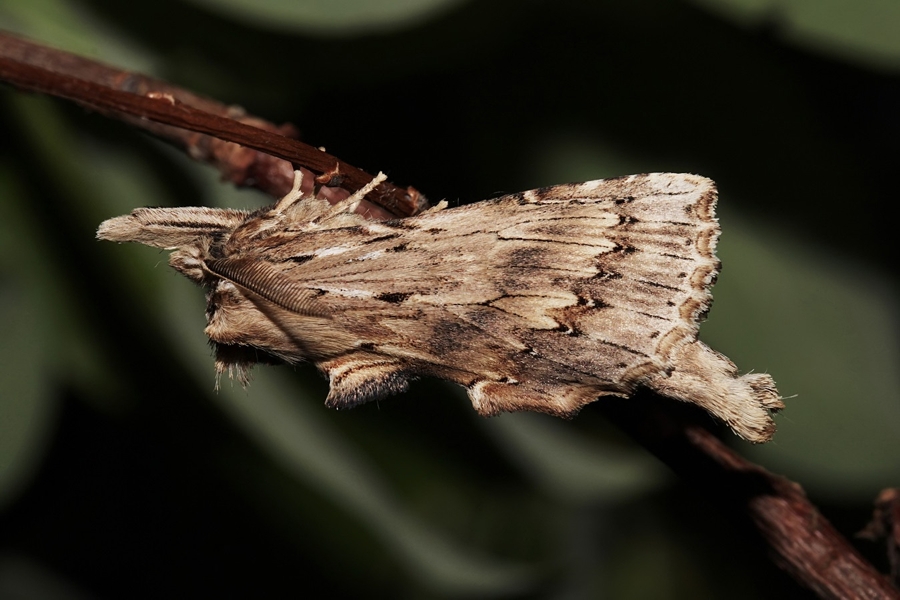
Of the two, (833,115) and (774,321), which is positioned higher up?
(833,115)

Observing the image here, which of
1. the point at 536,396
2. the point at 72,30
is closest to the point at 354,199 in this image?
the point at 536,396

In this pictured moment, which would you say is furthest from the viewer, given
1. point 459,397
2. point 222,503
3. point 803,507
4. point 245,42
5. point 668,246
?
point 222,503

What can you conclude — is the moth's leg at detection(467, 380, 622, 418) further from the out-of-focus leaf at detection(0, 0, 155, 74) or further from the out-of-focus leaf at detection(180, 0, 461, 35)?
the out-of-focus leaf at detection(0, 0, 155, 74)

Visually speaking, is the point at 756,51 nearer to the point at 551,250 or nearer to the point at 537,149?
the point at 537,149

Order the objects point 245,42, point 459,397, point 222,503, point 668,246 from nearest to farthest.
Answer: point 668,246
point 245,42
point 459,397
point 222,503

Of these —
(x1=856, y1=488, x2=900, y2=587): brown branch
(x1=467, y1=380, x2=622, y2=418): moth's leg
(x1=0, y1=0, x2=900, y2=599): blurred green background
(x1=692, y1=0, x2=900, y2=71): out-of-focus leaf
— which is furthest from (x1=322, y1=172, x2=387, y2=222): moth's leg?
(x1=856, y1=488, x2=900, y2=587): brown branch

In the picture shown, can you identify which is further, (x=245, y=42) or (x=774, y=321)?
(x=774, y=321)

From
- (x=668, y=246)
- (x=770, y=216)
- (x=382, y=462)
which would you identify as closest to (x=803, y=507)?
(x=668, y=246)
